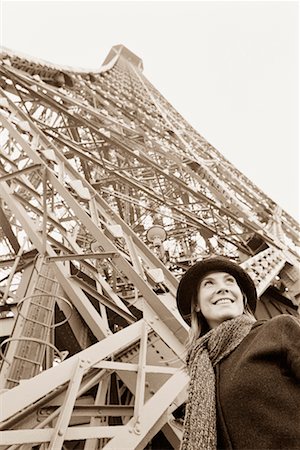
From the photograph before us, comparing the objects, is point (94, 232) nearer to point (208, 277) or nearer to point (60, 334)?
point (208, 277)

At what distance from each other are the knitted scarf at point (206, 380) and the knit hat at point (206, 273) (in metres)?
0.41

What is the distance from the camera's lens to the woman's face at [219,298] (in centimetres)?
255

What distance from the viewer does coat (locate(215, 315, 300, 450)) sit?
1858 mm

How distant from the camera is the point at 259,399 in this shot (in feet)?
6.41

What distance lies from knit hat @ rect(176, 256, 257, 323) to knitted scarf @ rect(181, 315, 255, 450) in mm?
408

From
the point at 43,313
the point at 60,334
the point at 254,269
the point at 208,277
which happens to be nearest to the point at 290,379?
the point at 208,277

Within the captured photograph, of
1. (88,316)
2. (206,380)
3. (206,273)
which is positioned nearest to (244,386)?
(206,380)

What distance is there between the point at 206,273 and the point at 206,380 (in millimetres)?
758

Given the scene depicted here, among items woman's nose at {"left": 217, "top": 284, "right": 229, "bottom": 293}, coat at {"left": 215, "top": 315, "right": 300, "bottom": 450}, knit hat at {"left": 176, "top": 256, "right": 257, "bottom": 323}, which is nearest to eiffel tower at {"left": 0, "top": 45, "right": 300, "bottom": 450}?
knit hat at {"left": 176, "top": 256, "right": 257, "bottom": 323}

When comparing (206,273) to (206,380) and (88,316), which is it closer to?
(206,380)

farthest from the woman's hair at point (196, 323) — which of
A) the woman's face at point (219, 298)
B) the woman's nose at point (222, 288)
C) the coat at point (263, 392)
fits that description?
the coat at point (263, 392)

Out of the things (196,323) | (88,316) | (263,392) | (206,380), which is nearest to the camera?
(263,392)

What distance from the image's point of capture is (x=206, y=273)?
280 centimetres

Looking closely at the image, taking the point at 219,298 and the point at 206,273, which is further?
the point at 206,273
